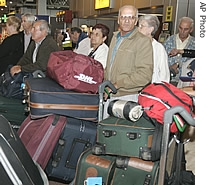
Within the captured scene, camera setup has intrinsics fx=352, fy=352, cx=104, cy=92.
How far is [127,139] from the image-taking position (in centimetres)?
227

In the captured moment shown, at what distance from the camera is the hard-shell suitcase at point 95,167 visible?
7.97ft

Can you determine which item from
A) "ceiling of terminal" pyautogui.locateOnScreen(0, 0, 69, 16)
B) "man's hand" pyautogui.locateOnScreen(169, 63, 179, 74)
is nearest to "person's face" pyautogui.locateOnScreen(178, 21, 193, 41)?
"man's hand" pyautogui.locateOnScreen(169, 63, 179, 74)

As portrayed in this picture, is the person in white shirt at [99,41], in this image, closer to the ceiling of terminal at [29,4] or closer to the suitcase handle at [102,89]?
the suitcase handle at [102,89]

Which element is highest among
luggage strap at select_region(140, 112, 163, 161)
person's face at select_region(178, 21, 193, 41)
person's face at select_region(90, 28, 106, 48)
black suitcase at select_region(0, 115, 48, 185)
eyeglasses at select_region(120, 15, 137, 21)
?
eyeglasses at select_region(120, 15, 137, 21)

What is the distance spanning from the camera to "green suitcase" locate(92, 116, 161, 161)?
222 cm

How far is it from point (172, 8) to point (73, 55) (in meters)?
4.39

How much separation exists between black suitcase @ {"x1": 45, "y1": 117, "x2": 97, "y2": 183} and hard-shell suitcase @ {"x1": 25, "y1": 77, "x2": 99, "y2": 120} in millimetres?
95

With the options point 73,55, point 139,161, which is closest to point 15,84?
point 73,55

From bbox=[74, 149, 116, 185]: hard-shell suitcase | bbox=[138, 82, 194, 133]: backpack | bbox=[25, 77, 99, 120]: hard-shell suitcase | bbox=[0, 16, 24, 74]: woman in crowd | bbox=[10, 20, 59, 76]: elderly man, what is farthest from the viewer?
bbox=[0, 16, 24, 74]: woman in crowd

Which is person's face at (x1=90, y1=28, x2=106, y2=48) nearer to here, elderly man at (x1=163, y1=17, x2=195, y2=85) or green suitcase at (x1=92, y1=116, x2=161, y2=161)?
elderly man at (x1=163, y1=17, x2=195, y2=85)

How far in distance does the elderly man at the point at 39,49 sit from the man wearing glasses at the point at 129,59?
938 mm

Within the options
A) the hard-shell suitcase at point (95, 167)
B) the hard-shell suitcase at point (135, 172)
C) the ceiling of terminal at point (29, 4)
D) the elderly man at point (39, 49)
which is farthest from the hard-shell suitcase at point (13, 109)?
the ceiling of terminal at point (29, 4)
